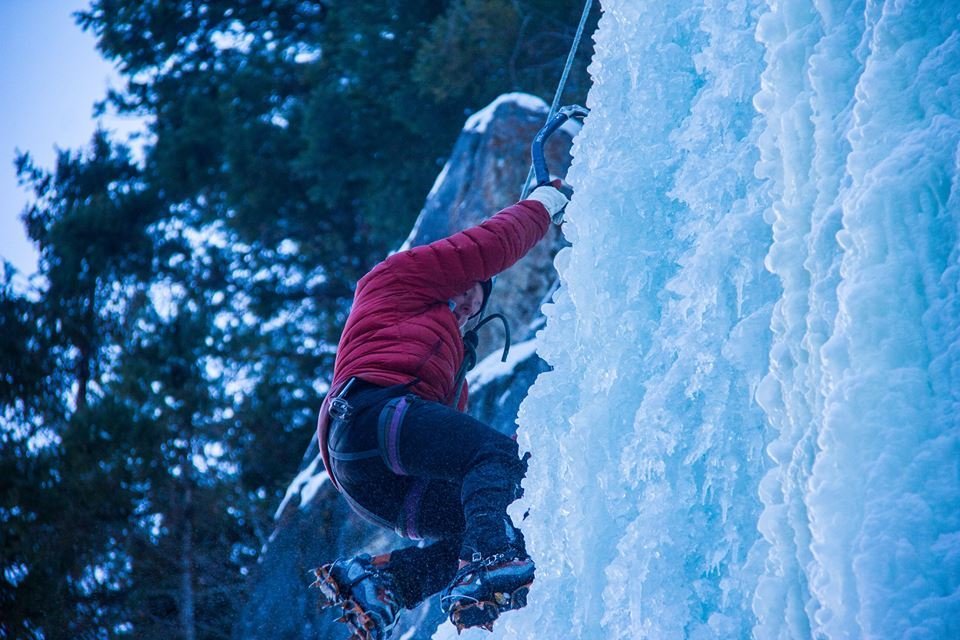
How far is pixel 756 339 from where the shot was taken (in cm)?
171

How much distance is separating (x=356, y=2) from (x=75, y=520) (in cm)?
538

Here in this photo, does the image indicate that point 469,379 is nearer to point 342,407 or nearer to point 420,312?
point 420,312

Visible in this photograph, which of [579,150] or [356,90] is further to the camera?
[356,90]

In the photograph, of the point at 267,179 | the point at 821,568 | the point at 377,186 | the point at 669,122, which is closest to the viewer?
the point at 821,568

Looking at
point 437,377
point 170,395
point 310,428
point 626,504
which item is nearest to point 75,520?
point 170,395

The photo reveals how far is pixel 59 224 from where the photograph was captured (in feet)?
32.6

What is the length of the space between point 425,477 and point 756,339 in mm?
1136

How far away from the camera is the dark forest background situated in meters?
8.05

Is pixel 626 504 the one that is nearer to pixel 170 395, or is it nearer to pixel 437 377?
pixel 437 377

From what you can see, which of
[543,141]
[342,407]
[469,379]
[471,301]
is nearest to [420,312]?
[471,301]

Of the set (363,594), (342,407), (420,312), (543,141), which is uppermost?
(543,141)

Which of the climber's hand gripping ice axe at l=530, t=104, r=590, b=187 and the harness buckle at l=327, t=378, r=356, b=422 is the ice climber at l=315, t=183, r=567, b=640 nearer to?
the harness buckle at l=327, t=378, r=356, b=422

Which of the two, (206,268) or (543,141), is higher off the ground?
(206,268)

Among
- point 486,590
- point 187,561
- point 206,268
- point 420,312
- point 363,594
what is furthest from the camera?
point 206,268
